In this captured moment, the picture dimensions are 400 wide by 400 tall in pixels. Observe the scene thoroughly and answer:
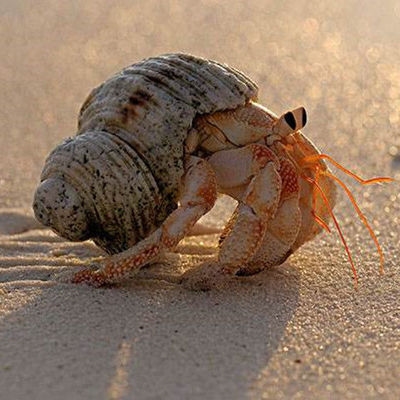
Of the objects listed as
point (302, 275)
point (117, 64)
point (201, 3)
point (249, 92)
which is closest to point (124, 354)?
point (302, 275)

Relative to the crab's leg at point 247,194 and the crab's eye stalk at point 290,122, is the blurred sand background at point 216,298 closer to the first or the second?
the crab's leg at point 247,194

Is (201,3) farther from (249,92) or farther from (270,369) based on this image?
(270,369)

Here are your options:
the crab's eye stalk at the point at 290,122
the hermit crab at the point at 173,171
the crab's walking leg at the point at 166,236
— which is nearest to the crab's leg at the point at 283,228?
the hermit crab at the point at 173,171

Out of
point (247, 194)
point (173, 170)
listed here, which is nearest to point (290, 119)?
point (247, 194)

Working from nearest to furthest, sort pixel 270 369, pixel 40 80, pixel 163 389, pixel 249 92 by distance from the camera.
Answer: pixel 163 389 < pixel 270 369 < pixel 249 92 < pixel 40 80

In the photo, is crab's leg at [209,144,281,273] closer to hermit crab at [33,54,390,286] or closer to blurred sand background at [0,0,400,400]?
hermit crab at [33,54,390,286]

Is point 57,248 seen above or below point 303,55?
below
